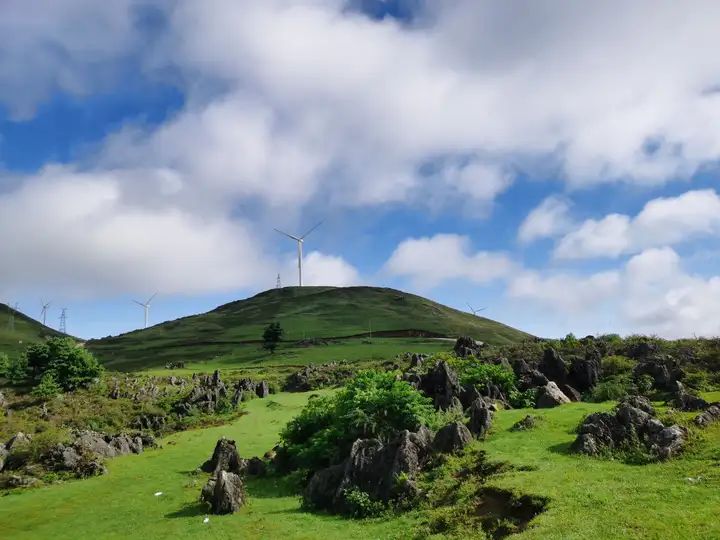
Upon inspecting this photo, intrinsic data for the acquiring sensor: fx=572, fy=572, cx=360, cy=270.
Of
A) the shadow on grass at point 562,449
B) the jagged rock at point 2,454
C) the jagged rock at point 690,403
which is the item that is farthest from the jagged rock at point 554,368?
the jagged rock at point 2,454

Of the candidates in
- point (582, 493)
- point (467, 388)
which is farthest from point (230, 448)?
point (582, 493)

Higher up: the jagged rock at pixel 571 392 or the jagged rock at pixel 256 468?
the jagged rock at pixel 571 392

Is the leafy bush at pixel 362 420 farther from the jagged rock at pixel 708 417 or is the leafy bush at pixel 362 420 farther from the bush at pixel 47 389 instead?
the bush at pixel 47 389

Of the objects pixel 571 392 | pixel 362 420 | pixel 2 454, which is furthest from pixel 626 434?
pixel 2 454

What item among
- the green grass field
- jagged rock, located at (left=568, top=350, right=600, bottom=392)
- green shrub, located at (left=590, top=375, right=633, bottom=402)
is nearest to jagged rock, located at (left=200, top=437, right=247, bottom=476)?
the green grass field

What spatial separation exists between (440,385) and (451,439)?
51.4ft

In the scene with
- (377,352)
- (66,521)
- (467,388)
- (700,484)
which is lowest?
(66,521)

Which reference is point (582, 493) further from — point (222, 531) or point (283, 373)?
point (283, 373)

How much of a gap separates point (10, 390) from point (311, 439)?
241 ft

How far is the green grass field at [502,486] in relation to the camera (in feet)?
64.2

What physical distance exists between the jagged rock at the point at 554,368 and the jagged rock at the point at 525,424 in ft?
53.8

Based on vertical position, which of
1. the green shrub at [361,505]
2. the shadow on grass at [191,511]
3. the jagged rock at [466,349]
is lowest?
the shadow on grass at [191,511]

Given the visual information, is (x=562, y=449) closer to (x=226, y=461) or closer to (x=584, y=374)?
(x=584, y=374)

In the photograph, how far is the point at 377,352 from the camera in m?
132
